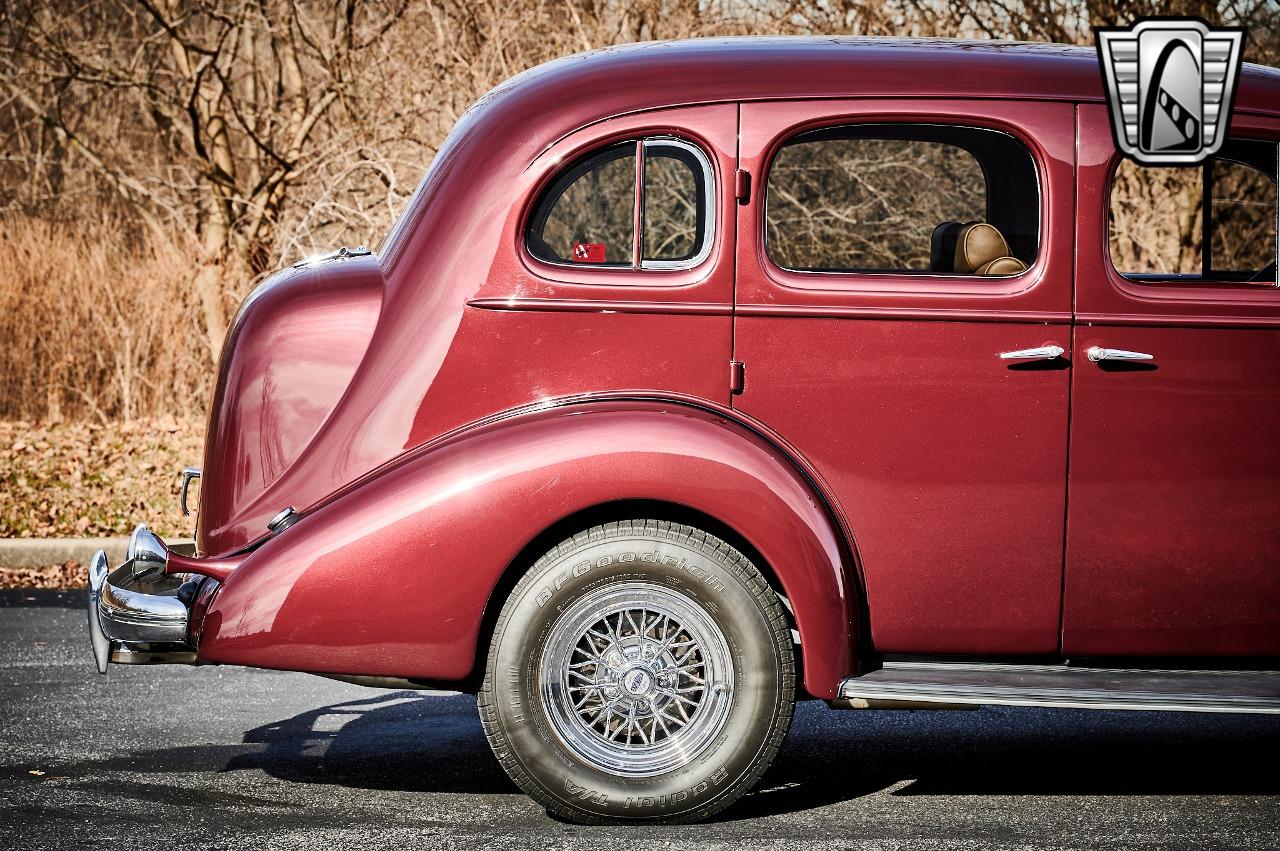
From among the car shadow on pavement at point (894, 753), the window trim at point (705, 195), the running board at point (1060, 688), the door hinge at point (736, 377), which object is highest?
the window trim at point (705, 195)

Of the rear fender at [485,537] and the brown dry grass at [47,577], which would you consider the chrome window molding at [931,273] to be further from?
the brown dry grass at [47,577]

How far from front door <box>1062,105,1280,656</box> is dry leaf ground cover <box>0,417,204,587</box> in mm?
6192

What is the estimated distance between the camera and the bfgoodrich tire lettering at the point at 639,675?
4.04m

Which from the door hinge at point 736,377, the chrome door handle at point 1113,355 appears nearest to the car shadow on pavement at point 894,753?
the door hinge at point 736,377

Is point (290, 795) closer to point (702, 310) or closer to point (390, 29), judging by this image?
point (702, 310)

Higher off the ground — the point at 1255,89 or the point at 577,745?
the point at 1255,89

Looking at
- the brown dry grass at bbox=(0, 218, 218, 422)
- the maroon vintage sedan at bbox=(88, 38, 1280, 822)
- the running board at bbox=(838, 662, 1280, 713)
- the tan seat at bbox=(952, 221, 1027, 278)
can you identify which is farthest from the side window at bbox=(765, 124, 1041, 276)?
the running board at bbox=(838, 662, 1280, 713)

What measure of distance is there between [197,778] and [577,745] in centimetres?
137

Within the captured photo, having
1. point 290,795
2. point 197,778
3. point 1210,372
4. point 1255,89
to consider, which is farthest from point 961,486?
point 197,778

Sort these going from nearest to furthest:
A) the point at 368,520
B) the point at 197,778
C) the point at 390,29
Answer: the point at 368,520 < the point at 197,778 < the point at 390,29

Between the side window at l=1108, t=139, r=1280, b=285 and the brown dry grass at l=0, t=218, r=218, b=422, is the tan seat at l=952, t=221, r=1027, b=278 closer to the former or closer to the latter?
the side window at l=1108, t=139, r=1280, b=285

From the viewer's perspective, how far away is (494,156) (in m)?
4.36

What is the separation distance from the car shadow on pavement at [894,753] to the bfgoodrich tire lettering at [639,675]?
324 mm

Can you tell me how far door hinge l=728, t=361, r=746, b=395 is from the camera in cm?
419
